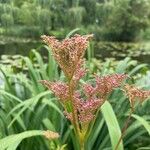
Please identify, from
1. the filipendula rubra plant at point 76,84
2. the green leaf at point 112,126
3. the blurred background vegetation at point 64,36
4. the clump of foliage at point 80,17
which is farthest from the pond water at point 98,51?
the filipendula rubra plant at point 76,84

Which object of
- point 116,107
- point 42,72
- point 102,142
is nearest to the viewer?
point 102,142

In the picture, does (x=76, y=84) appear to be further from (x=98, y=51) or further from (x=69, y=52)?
(x=98, y=51)

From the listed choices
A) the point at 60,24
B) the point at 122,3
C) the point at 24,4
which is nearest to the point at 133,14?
the point at 122,3

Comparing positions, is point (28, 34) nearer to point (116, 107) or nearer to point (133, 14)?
point (133, 14)

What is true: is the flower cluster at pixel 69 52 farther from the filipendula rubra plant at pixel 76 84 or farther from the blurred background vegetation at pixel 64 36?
Answer: the blurred background vegetation at pixel 64 36

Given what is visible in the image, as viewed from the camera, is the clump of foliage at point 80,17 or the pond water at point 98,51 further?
the clump of foliage at point 80,17

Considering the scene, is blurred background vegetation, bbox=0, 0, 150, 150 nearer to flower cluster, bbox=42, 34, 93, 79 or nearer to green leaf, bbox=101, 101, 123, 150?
green leaf, bbox=101, 101, 123, 150

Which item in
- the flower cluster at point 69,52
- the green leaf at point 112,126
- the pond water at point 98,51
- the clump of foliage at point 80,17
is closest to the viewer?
the flower cluster at point 69,52
